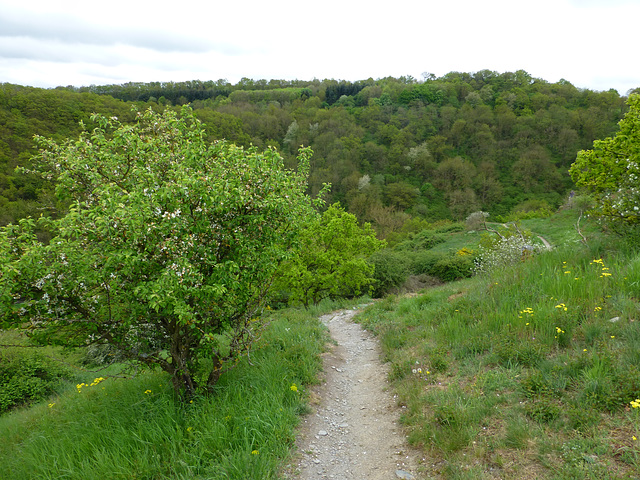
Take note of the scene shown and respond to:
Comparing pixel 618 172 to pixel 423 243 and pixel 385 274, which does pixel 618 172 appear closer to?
pixel 385 274

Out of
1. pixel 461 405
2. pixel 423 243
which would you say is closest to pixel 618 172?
pixel 461 405

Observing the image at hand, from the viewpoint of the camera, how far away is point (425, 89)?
96938 mm

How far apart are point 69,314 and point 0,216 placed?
38.0 meters

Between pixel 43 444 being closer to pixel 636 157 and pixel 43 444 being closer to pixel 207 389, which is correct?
pixel 207 389

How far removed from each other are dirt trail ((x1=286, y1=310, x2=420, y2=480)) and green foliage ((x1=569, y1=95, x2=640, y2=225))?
566 centimetres

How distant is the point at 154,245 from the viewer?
3.78 m

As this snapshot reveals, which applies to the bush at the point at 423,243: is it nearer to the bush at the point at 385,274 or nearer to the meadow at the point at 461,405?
the bush at the point at 385,274

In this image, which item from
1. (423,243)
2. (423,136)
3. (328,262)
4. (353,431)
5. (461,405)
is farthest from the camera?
(423,136)

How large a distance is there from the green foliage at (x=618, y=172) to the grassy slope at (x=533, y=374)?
0.81 metres

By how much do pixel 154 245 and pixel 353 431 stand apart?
3.54m

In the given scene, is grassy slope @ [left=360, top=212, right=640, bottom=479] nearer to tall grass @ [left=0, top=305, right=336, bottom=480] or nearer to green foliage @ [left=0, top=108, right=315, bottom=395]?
tall grass @ [left=0, top=305, right=336, bottom=480]

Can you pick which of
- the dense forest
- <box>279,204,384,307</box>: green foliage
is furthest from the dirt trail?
the dense forest

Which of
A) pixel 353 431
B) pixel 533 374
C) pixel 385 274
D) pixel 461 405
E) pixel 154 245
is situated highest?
pixel 154 245

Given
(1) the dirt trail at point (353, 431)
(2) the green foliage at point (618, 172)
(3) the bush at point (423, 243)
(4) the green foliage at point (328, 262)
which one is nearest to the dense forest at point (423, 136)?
(3) the bush at point (423, 243)
